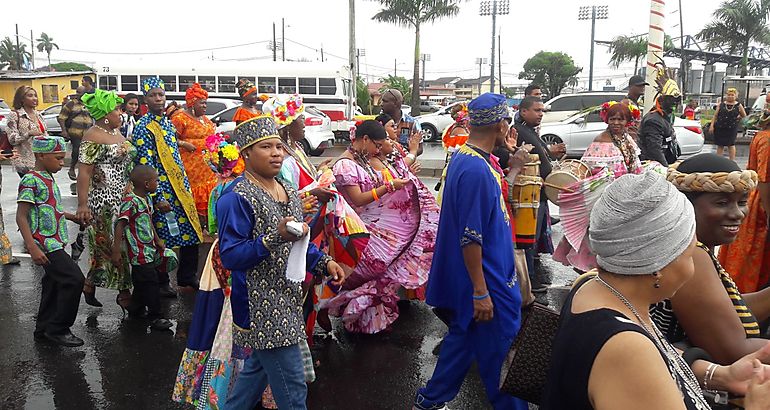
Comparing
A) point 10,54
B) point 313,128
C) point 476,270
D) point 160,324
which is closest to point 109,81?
point 313,128

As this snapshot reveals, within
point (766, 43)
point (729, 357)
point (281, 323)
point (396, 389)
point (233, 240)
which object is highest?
point (766, 43)

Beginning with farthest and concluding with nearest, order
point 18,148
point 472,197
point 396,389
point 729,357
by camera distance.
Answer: point 18,148, point 396,389, point 472,197, point 729,357

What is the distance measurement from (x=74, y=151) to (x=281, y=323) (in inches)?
362

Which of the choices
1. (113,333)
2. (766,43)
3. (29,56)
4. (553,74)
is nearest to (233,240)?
(113,333)

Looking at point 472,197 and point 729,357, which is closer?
point 729,357

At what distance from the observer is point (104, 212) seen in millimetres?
5492

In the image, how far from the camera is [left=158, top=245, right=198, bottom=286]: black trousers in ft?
20.4

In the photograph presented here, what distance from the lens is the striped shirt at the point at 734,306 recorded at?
225cm

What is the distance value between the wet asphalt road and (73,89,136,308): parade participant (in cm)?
45

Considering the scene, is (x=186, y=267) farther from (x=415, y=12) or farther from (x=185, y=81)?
(x=415, y=12)

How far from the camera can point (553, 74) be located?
53.1 m

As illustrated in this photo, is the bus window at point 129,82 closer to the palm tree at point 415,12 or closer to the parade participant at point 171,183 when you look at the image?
the palm tree at point 415,12

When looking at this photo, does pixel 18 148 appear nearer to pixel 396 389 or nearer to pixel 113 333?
pixel 113 333

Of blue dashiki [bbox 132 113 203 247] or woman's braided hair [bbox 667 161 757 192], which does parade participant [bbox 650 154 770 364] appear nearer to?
woman's braided hair [bbox 667 161 757 192]
